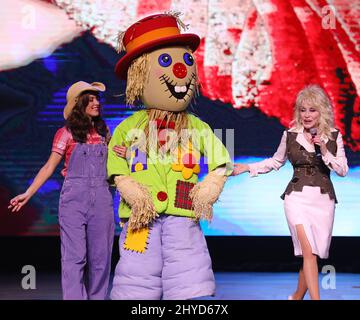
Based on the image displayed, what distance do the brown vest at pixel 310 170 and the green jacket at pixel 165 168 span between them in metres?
0.81

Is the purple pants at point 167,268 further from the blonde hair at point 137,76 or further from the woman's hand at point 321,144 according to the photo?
the woman's hand at point 321,144

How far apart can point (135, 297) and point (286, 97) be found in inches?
131

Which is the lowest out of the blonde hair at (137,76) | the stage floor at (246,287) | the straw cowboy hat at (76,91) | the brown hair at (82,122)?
the stage floor at (246,287)

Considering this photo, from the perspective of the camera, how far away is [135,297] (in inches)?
185

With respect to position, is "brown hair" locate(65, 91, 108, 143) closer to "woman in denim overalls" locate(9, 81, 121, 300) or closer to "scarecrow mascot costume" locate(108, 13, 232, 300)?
"woman in denim overalls" locate(9, 81, 121, 300)

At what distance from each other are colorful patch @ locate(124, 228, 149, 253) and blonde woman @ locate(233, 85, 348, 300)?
3.09ft

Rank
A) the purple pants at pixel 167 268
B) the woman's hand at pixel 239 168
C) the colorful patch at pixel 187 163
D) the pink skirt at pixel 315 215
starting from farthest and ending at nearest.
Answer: the pink skirt at pixel 315 215 < the woman's hand at pixel 239 168 < the colorful patch at pixel 187 163 < the purple pants at pixel 167 268

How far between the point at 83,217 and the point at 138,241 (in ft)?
2.93

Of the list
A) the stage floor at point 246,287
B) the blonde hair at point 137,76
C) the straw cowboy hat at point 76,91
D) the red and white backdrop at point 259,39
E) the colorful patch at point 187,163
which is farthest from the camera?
the red and white backdrop at point 259,39

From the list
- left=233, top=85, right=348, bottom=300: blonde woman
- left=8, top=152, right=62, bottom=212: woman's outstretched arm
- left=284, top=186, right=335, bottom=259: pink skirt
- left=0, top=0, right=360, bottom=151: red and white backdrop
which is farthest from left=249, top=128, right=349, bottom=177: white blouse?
left=0, top=0, right=360, bottom=151: red and white backdrop

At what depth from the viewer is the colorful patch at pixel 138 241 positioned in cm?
473

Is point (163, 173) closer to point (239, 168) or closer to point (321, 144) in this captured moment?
point (239, 168)

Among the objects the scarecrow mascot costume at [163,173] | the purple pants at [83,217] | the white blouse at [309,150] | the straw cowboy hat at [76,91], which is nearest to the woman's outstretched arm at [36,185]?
the purple pants at [83,217]

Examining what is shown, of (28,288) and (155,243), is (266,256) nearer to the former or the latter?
(28,288)
